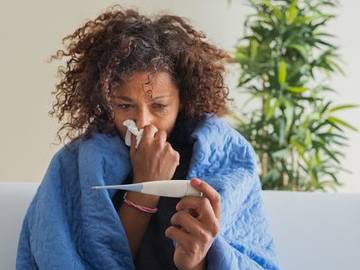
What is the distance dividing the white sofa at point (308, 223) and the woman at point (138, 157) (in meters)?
0.13

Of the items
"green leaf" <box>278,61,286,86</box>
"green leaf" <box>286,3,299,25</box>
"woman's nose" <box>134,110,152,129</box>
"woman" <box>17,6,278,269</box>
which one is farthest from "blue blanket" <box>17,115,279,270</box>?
"green leaf" <box>286,3,299,25</box>

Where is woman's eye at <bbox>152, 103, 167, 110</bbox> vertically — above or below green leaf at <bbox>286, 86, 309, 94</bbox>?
below

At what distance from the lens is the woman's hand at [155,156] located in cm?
103

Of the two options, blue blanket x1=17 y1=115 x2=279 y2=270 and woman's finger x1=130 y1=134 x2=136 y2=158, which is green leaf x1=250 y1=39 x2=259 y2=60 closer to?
blue blanket x1=17 y1=115 x2=279 y2=270

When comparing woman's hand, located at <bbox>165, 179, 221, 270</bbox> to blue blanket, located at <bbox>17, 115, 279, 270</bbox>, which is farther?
blue blanket, located at <bbox>17, 115, 279, 270</bbox>

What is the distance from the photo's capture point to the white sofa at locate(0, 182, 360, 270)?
125cm

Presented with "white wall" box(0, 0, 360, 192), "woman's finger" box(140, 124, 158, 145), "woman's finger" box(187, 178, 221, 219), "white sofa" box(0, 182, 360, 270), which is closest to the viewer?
"woman's finger" box(187, 178, 221, 219)

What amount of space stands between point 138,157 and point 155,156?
4 centimetres

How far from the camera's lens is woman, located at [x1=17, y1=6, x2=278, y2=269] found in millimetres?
1044

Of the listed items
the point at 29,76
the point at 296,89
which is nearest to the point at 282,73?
the point at 296,89

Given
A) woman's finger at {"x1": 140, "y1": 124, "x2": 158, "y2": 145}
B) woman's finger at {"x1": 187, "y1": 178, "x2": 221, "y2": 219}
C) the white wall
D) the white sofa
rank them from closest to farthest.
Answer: woman's finger at {"x1": 187, "y1": 178, "x2": 221, "y2": 219} < woman's finger at {"x1": 140, "y1": 124, "x2": 158, "y2": 145} < the white sofa < the white wall

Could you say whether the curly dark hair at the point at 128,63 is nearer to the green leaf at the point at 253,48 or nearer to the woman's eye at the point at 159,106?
the woman's eye at the point at 159,106

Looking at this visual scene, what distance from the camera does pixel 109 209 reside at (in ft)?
3.44

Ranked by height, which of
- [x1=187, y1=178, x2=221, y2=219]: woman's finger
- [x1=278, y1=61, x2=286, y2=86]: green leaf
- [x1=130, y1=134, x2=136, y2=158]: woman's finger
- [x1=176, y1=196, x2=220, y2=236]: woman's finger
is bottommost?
[x1=176, y1=196, x2=220, y2=236]: woman's finger
